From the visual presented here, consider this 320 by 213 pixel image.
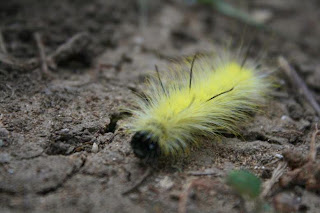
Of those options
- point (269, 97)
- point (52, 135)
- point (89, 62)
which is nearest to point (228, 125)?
point (269, 97)

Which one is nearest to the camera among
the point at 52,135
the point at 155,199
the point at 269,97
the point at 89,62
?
the point at 155,199

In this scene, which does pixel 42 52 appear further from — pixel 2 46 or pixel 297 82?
pixel 297 82

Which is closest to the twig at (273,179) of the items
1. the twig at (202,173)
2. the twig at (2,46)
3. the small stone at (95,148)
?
the twig at (202,173)

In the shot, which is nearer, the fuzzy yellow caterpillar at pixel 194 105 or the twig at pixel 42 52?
the fuzzy yellow caterpillar at pixel 194 105

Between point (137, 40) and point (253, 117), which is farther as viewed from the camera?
point (137, 40)

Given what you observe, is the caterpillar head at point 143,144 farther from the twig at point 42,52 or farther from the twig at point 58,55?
the twig at point 58,55

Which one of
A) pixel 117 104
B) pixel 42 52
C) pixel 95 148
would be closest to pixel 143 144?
pixel 95 148

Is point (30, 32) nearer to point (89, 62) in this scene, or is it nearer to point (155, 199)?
point (89, 62)
